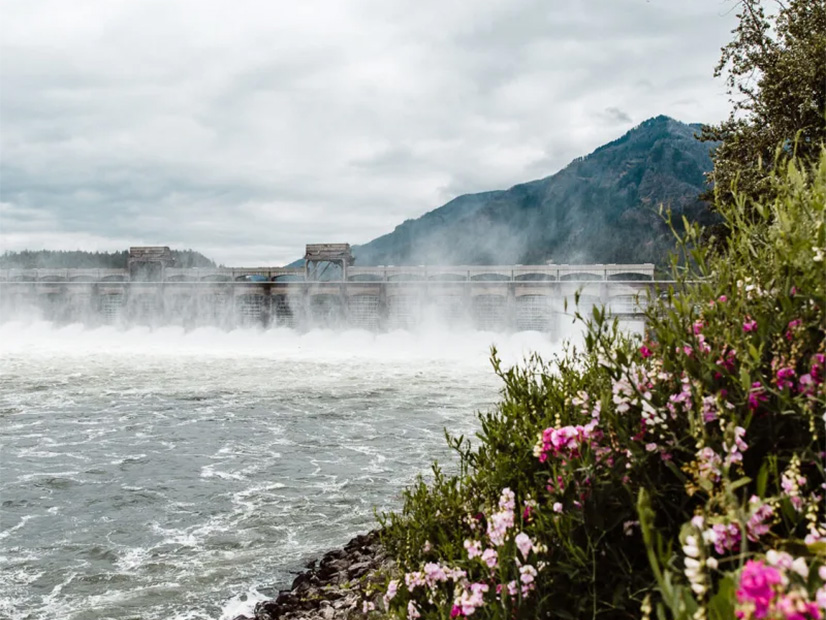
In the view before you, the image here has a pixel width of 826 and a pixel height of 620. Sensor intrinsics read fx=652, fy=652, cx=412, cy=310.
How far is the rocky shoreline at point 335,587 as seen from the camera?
7191 millimetres

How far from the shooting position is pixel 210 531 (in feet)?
37.1

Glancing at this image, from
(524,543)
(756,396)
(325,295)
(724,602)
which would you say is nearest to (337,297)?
(325,295)

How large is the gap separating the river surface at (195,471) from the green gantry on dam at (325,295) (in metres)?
13.6

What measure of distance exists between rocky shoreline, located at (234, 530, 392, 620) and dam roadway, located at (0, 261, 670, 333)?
1370 inches

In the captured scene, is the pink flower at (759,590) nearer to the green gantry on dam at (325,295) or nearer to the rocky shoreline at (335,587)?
the rocky shoreline at (335,587)

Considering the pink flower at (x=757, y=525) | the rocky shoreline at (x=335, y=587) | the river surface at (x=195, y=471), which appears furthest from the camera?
the river surface at (x=195, y=471)

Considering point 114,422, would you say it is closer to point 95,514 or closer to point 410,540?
point 95,514

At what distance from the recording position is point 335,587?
8.16 metres

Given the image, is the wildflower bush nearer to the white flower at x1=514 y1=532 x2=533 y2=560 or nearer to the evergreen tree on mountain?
the white flower at x1=514 y1=532 x2=533 y2=560

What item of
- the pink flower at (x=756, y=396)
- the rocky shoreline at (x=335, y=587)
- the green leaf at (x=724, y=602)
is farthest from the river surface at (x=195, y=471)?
the green leaf at (x=724, y=602)

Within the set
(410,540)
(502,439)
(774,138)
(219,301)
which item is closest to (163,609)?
(410,540)

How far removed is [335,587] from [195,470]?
329 inches

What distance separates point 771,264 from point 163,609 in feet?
26.9

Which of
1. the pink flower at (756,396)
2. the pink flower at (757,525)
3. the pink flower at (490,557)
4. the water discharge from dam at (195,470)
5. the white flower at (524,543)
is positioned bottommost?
the water discharge from dam at (195,470)
